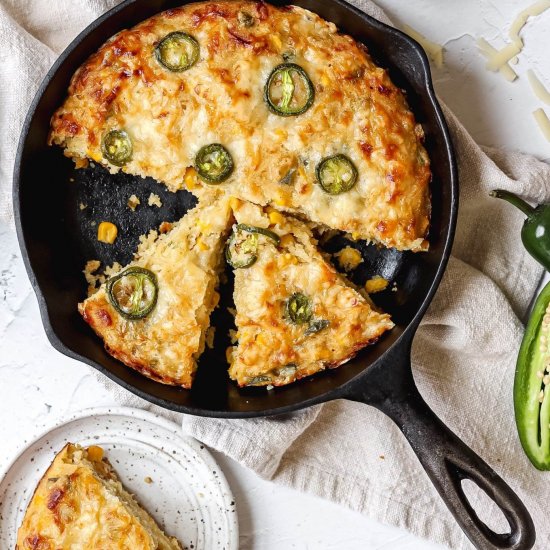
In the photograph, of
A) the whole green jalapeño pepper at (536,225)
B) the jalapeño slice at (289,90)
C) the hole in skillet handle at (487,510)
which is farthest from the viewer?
the hole in skillet handle at (487,510)

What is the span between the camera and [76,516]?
17.3 ft

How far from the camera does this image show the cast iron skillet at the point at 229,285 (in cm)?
460

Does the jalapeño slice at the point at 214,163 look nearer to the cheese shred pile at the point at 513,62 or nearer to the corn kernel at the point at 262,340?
the corn kernel at the point at 262,340

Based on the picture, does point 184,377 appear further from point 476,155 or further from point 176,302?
point 476,155

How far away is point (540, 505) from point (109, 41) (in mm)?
4122

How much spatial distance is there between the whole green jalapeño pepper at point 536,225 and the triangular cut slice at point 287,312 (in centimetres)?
109

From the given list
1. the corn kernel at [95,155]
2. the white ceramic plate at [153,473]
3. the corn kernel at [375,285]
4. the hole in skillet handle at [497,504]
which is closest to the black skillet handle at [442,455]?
the hole in skillet handle at [497,504]

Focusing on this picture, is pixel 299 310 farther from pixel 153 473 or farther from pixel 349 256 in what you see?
pixel 153 473

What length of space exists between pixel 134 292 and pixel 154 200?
2.35 ft

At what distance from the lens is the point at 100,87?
4.65 metres

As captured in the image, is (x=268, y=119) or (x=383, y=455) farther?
(x=383, y=455)

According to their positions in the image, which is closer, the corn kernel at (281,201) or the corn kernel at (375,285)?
the corn kernel at (281,201)

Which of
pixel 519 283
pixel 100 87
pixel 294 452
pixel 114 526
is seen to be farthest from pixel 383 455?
pixel 100 87

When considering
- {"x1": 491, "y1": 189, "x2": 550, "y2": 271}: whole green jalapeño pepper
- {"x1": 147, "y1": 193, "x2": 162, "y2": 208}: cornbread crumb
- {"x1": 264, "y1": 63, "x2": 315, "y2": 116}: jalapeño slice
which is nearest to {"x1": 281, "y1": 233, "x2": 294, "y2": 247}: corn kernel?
{"x1": 264, "y1": 63, "x2": 315, "y2": 116}: jalapeño slice
